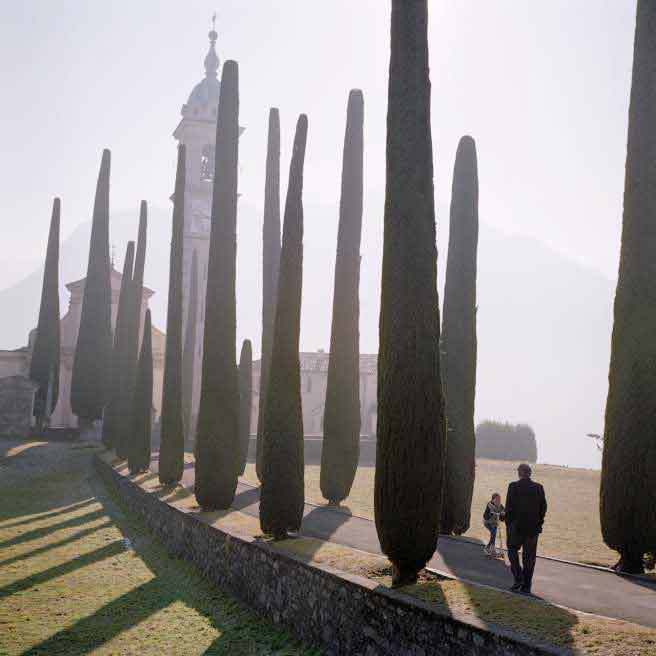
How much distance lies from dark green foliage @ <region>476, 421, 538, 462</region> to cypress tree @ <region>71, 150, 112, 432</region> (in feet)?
79.1

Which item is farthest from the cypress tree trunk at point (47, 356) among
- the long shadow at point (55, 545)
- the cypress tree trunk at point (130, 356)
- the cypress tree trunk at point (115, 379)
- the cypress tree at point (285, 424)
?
the cypress tree at point (285, 424)

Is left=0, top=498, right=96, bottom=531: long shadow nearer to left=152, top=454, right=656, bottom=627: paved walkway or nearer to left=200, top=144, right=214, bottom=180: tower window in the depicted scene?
left=152, top=454, right=656, bottom=627: paved walkway

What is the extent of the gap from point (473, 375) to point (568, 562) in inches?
185

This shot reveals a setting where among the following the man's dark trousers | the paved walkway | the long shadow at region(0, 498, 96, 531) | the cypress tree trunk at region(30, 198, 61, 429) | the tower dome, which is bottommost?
the long shadow at region(0, 498, 96, 531)

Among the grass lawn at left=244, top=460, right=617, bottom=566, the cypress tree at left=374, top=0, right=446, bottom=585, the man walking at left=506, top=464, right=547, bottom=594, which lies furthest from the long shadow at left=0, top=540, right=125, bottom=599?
the man walking at left=506, top=464, right=547, bottom=594

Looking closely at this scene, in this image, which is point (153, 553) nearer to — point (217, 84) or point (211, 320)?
point (211, 320)

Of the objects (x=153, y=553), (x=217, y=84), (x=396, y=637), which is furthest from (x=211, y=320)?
(x=217, y=84)

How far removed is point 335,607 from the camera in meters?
8.69

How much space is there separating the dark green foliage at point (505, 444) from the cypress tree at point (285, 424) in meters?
35.7

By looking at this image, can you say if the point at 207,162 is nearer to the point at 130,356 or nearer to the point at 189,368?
the point at 189,368

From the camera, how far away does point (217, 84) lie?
54.4 metres

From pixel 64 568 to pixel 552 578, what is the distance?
8.98 metres

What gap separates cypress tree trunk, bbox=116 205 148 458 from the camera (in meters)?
29.4

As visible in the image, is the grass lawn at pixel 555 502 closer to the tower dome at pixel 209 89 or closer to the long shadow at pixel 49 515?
the long shadow at pixel 49 515
